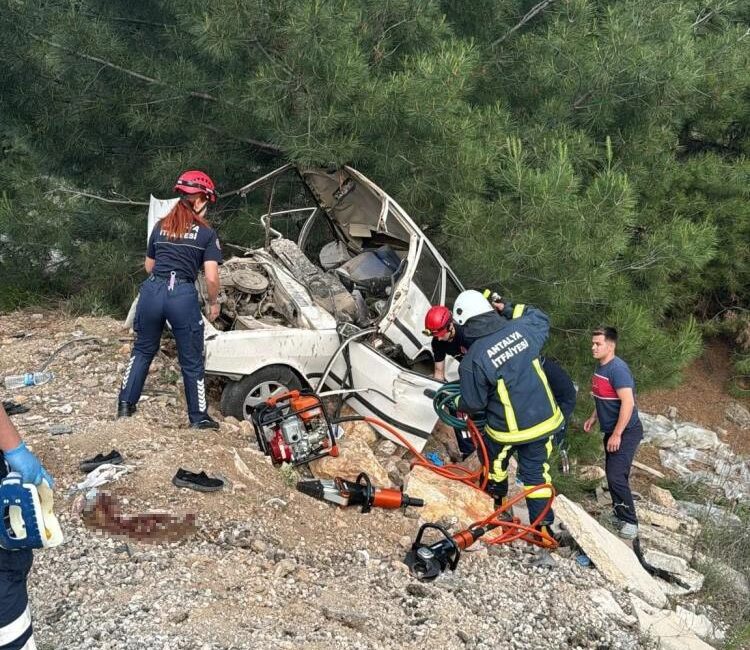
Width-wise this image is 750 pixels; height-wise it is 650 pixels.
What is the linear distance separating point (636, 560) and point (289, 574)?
2.62 m

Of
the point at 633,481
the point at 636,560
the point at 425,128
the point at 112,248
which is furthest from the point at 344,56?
the point at 633,481

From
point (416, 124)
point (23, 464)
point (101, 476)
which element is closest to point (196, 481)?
point (101, 476)

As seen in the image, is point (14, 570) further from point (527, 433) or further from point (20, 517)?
point (527, 433)

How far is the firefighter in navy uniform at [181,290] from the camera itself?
193 inches

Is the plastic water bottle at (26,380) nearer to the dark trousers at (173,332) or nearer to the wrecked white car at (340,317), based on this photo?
the dark trousers at (173,332)

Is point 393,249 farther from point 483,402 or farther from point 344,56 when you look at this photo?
point 483,402

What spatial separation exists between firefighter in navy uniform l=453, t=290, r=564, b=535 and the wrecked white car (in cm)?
97

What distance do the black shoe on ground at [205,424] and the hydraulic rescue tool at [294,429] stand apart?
0.28 m

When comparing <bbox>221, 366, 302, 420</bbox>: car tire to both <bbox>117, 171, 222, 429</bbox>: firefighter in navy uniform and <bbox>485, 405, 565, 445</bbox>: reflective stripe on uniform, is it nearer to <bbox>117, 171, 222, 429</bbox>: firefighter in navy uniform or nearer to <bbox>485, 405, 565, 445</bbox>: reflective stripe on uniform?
<bbox>117, 171, 222, 429</bbox>: firefighter in navy uniform

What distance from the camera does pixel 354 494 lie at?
15.0 feet

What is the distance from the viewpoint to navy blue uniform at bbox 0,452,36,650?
259 cm

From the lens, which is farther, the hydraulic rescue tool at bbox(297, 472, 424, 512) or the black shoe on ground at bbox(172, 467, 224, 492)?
the hydraulic rescue tool at bbox(297, 472, 424, 512)

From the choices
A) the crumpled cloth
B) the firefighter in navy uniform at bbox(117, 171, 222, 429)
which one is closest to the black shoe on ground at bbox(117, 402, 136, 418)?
the firefighter in navy uniform at bbox(117, 171, 222, 429)

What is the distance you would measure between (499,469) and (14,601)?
10.6 ft
